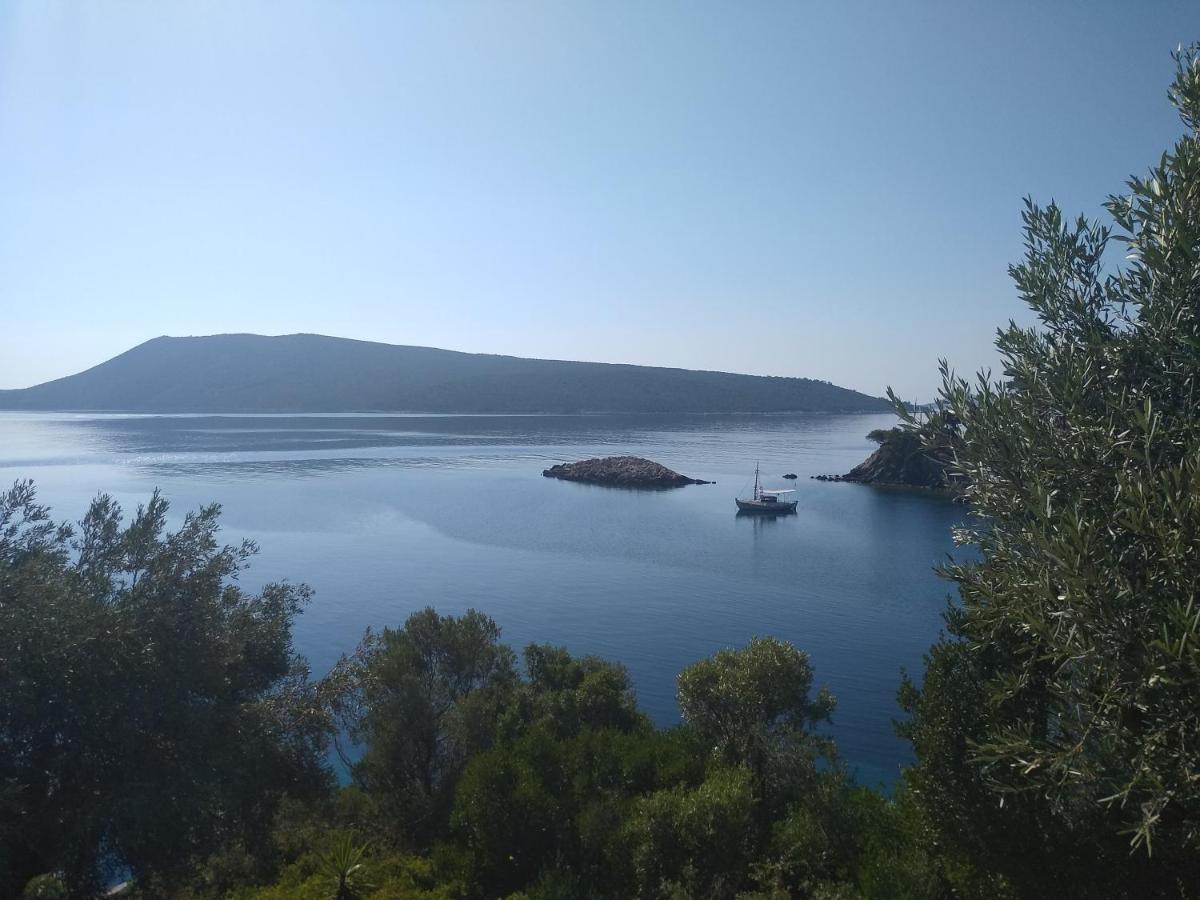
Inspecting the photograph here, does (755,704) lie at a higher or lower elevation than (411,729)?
higher

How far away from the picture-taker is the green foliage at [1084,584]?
524cm

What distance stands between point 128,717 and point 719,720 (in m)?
8.61

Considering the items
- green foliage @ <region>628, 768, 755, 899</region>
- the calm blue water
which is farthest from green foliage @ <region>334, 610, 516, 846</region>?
the calm blue water

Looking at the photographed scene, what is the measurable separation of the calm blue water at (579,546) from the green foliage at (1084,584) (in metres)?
10.7

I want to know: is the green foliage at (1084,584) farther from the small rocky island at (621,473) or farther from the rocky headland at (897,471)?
the rocky headland at (897,471)

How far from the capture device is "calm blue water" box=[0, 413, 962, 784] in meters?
26.1

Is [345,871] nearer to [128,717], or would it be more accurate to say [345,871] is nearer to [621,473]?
[128,717]

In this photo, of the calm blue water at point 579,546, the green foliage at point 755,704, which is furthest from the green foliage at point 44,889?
the calm blue water at point 579,546

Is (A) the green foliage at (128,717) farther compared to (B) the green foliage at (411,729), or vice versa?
(B) the green foliage at (411,729)

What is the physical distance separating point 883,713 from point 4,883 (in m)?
18.1

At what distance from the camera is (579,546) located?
4378cm

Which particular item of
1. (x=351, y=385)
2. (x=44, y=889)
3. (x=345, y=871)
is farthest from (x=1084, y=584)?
(x=351, y=385)

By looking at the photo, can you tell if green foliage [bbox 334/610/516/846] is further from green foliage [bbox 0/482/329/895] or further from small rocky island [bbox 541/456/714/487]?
small rocky island [bbox 541/456/714/487]

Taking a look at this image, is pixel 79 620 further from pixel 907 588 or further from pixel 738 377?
pixel 738 377
